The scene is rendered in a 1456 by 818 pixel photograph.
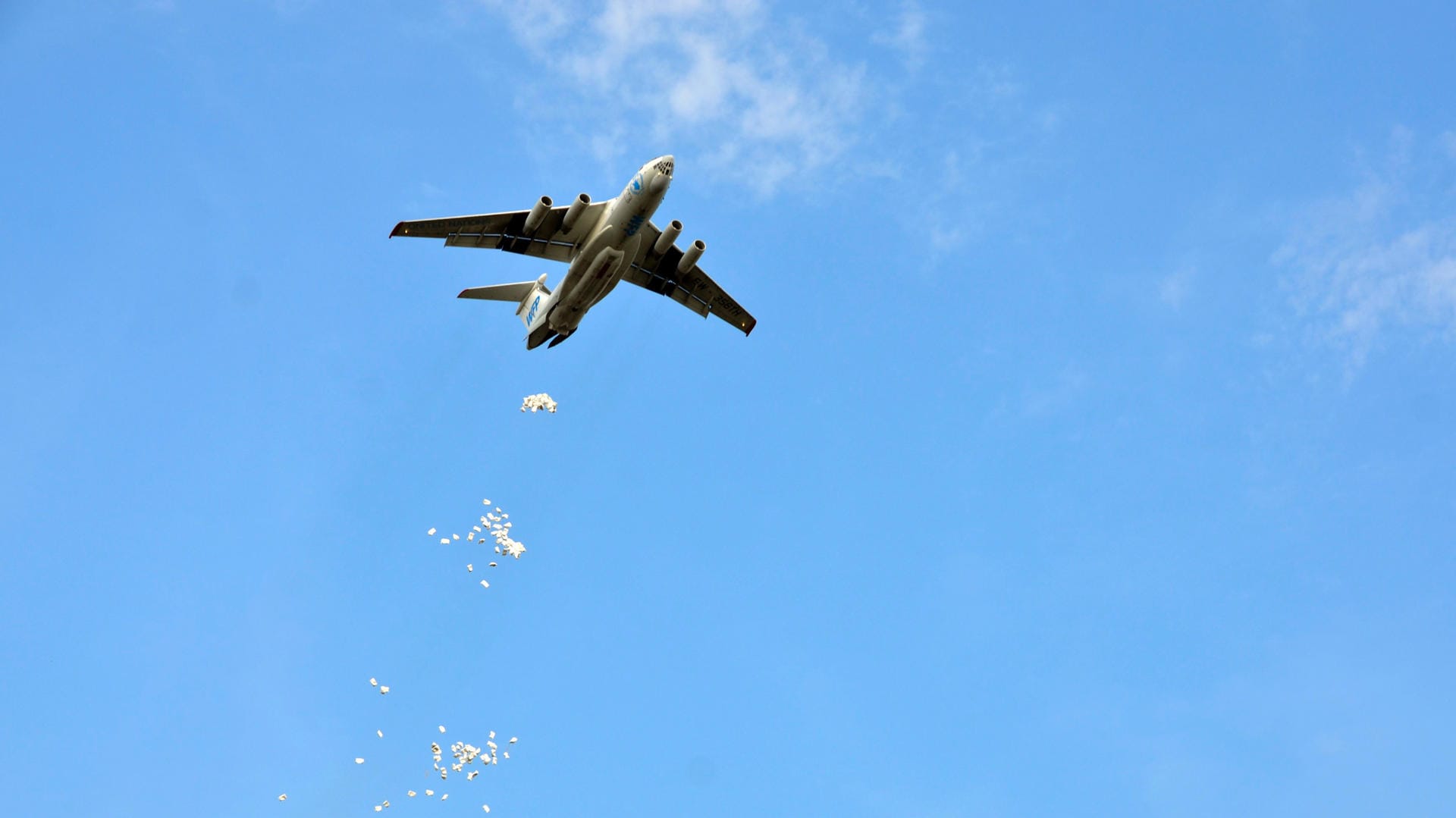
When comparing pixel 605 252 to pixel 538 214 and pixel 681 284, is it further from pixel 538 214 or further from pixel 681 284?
pixel 681 284

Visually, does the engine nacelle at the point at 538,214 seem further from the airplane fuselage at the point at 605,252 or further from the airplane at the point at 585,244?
the airplane fuselage at the point at 605,252

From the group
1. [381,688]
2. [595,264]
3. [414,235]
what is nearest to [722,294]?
[595,264]

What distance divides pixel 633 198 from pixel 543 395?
242 inches

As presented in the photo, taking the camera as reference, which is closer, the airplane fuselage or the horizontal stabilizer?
the airplane fuselage

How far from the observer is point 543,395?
3184 cm

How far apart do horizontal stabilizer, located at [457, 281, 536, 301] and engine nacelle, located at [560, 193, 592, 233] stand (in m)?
4.03

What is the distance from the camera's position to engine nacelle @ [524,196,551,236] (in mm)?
31797

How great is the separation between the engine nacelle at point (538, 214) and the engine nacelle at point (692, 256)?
14.4 feet

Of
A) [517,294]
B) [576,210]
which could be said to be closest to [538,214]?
[576,210]

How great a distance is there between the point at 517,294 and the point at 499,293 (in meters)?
0.60

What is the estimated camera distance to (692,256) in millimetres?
33938

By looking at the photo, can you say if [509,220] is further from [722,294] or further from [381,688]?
[381,688]

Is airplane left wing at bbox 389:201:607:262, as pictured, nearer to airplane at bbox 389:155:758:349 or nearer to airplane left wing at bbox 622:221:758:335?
airplane at bbox 389:155:758:349

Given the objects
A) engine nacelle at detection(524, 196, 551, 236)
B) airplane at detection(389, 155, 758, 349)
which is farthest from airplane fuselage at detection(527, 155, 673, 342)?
engine nacelle at detection(524, 196, 551, 236)
